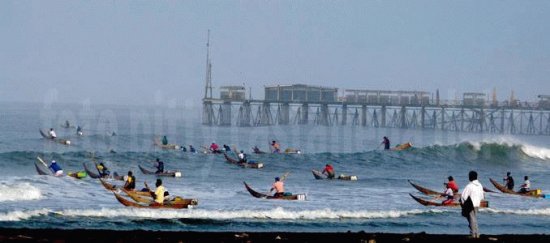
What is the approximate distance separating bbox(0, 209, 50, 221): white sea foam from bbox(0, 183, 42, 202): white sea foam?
443 centimetres

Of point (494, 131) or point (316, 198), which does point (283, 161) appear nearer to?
point (316, 198)

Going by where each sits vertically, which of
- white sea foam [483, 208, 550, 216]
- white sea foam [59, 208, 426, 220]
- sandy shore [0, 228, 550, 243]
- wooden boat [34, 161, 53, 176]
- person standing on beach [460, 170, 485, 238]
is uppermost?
person standing on beach [460, 170, 485, 238]

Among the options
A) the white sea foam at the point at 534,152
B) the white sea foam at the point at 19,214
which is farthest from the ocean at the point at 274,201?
the white sea foam at the point at 534,152

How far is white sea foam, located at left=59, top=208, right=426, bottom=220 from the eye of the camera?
3155cm

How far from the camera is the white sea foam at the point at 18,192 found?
36.2m

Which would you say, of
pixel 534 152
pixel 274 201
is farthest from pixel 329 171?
pixel 534 152

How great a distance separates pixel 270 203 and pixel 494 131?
11362 cm

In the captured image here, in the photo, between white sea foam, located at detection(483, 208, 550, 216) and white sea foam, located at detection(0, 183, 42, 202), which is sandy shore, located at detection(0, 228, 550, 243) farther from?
white sea foam, located at detection(0, 183, 42, 202)

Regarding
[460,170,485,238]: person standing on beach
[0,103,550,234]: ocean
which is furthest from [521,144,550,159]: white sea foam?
[460,170,485,238]: person standing on beach

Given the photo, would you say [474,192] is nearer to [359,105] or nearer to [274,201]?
[274,201]

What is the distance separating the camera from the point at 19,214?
30922 mm

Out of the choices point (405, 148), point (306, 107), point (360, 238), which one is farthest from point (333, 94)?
point (360, 238)

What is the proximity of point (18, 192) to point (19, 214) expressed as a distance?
6744mm

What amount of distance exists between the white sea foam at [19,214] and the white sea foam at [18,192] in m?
4.43
